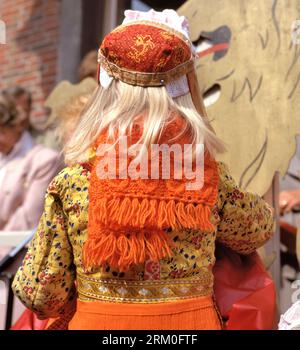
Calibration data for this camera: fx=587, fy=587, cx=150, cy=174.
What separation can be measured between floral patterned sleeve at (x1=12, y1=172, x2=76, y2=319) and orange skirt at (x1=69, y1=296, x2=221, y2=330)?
0.40ft

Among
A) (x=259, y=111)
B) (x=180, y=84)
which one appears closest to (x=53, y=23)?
(x=259, y=111)

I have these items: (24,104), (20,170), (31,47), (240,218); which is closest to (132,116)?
(240,218)

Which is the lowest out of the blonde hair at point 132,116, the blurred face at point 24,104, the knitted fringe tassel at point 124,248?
the blurred face at point 24,104

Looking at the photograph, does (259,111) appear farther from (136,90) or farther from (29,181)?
(29,181)

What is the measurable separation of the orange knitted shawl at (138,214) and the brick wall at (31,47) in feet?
9.44

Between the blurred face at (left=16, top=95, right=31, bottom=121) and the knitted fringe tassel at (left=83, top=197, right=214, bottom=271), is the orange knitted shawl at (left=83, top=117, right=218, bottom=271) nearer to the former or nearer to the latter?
the knitted fringe tassel at (left=83, top=197, right=214, bottom=271)

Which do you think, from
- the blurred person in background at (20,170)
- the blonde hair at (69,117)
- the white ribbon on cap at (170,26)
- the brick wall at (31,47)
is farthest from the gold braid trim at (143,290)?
the brick wall at (31,47)

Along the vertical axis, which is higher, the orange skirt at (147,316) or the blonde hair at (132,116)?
the blonde hair at (132,116)

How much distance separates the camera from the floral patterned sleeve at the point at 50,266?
1.58 metres

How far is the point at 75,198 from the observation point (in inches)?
60.6

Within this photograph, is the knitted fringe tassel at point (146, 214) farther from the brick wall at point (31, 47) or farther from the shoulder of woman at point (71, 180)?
the brick wall at point (31, 47)

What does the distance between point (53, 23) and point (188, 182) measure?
3.07 meters

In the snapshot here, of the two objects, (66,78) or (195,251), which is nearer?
(195,251)

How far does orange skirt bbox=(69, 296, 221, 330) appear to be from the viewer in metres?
1.49
